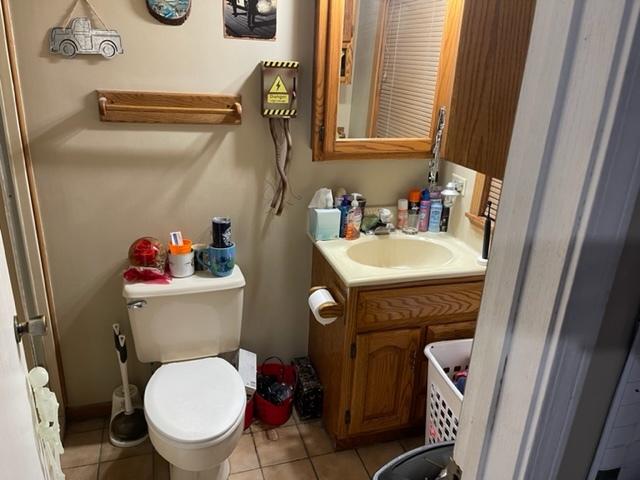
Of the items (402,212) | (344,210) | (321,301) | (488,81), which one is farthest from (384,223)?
(488,81)

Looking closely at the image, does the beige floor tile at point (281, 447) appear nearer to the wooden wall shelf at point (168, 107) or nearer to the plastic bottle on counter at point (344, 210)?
the plastic bottle on counter at point (344, 210)

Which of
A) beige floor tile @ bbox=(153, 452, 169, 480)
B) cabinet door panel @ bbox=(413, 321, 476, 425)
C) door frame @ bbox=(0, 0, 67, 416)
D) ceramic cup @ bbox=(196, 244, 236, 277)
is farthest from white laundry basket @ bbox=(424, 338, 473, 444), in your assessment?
door frame @ bbox=(0, 0, 67, 416)

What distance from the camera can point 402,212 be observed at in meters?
2.14

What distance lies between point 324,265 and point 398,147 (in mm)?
578

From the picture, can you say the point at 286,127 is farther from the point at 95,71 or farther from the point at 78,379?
the point at 78,379

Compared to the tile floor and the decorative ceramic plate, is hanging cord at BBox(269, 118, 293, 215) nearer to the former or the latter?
the decorative ceramic plate

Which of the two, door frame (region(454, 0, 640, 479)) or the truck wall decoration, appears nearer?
door frame (region(454, 0, 640, 479))

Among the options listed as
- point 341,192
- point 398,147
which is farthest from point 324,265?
point 398,147

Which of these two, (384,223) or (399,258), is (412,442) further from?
(384,223)

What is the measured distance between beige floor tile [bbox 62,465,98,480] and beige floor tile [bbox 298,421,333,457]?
2.74ft

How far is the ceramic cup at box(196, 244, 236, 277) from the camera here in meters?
1.86

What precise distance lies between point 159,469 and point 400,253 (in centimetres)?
132

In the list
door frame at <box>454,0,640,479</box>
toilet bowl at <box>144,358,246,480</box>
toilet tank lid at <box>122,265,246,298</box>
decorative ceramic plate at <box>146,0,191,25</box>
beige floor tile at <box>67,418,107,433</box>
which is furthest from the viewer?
beige floor tile at <box>67,418,107,433</box>

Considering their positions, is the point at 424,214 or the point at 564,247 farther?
the point at 424,214
